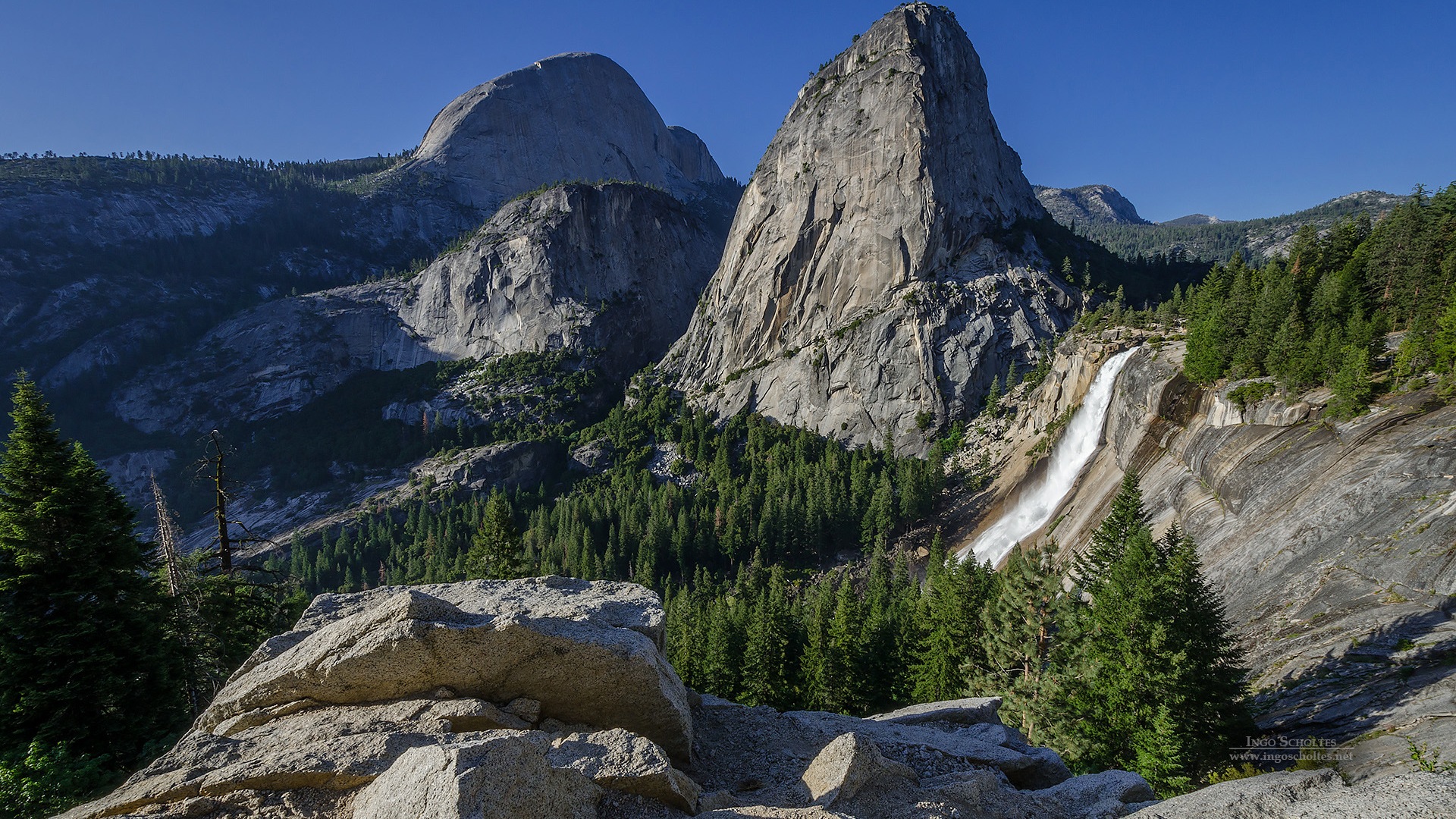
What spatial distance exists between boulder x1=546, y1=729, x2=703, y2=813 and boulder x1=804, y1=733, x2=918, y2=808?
2.14m

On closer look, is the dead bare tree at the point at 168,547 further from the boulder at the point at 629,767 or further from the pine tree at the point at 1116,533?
the pine tree at the point at 1116,533

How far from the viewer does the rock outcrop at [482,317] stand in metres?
155

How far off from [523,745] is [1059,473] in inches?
2842

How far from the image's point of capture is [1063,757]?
2145 centimetres

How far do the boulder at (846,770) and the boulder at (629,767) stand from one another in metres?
2.14

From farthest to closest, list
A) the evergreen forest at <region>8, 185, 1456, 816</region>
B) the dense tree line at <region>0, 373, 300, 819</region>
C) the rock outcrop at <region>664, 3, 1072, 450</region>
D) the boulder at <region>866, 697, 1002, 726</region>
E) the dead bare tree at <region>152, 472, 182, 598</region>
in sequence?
1. the rock outcrop at <region>664, 3, 1072, 450</region>
2. the dead bare tree at <region>152, 472, 182, 598</region>
3. the boulder at <region>866, 697, 1002, 726</region>
4. the evergreen forest at <region>8, 185, 1456, 816</region>
5. the dense tree line at <region>0, 373, 300, 819</region>

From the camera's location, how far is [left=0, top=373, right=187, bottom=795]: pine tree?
15.6 m

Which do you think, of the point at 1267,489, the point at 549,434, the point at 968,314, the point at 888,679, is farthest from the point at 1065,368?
the point at 549,434

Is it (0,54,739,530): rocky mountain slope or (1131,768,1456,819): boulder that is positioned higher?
(0,54,739,530): rocky mountain slope

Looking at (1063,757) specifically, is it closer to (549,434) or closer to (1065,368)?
(1065,368)

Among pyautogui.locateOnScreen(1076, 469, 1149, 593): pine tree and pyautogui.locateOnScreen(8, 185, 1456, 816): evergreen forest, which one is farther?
pyautogui.locateOnScreen(1076, 469, 1149, 593): pine tree

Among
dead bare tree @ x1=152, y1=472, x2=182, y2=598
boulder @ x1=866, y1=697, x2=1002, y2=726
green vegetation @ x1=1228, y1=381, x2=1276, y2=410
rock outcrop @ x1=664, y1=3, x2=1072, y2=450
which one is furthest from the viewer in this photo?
rock outcrop @ x1=664, y1=3, x2=1072, y2=450

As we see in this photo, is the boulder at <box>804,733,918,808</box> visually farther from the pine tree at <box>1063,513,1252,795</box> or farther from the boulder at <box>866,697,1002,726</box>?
the pine tree at <box>1063,513,1252,795</box>

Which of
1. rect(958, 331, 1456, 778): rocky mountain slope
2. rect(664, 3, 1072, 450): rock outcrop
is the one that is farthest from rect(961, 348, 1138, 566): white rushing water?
rect(664, 3, 1072, 450): rock outcrop
